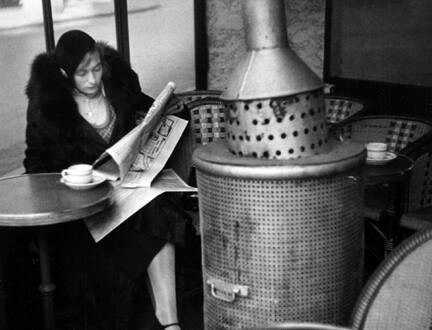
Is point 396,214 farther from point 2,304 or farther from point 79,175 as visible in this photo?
point 2,304

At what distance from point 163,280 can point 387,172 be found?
48.2 inches

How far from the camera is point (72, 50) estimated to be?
337 cm

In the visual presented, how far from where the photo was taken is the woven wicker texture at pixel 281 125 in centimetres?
219

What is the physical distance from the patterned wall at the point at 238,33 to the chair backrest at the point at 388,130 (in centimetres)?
121

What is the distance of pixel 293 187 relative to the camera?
214 centimetres

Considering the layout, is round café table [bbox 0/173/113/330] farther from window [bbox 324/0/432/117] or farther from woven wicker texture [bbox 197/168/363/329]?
window [bbox 324/0/432/117]

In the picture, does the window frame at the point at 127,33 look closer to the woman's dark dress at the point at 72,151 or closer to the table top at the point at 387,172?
the woman's dark dress at the point at 72,151

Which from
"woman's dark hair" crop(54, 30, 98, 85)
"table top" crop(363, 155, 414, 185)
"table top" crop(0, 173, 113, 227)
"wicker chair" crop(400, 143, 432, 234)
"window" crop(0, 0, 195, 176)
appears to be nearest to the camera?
"table top" crop(0, 173, 113, 227)

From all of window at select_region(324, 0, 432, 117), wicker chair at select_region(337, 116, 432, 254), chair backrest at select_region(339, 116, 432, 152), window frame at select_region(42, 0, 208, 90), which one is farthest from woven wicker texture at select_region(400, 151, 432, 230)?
window frame at select_region(42, 0, 208, 90)

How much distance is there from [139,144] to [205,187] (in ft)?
2.91

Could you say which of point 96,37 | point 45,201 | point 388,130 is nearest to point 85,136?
point 45,201

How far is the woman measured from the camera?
10.9ft

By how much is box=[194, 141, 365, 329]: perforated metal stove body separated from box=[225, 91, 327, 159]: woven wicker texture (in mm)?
A: 44

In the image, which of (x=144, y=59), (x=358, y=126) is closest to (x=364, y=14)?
(x=358, y=126)
